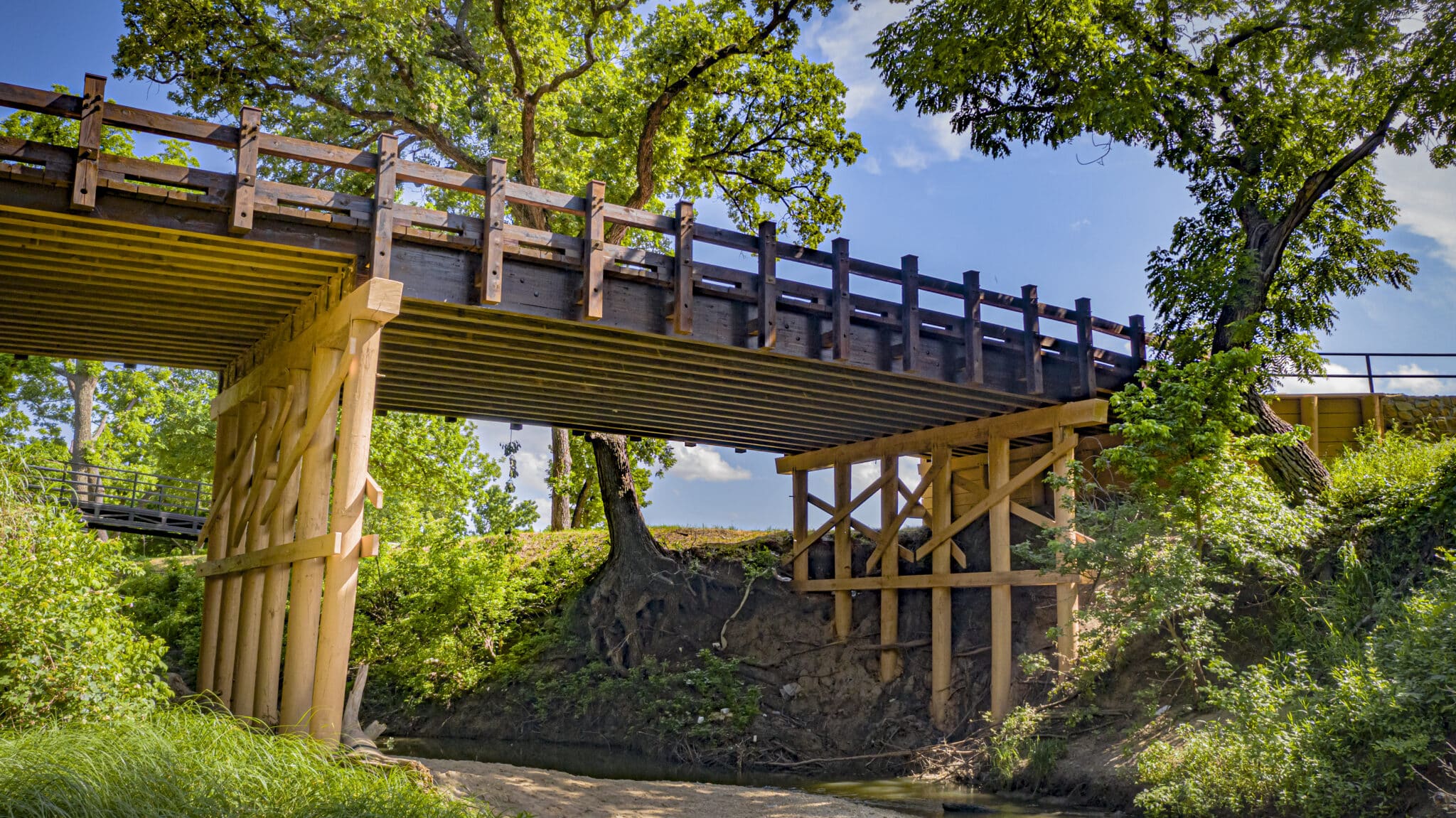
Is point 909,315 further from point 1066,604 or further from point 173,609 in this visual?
point 173,609

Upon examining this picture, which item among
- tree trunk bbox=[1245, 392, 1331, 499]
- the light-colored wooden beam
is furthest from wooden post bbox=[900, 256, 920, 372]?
the light-colored wooden beam

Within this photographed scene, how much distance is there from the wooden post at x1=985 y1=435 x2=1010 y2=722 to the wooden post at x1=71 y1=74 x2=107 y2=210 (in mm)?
11738

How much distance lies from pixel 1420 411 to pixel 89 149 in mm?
18805

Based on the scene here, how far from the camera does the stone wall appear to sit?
54.7 ft

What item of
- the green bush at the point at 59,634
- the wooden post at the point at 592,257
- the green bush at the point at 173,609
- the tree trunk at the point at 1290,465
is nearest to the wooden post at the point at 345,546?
the green bush at the point at 59,634

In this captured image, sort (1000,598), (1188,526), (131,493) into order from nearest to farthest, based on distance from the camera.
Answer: (1188,526) < (1000,598) < (131,493)

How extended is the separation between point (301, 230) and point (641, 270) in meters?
3.56

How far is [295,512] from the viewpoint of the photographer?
12508mm

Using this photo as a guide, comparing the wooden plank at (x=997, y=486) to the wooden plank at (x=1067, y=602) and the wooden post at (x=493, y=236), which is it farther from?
the wooden post at (x=493, y=236)

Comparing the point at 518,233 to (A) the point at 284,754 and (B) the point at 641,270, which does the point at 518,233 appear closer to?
(B) the point at 641,270

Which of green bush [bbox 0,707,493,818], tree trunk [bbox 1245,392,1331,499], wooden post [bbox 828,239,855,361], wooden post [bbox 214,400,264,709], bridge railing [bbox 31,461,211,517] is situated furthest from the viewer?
bridge railing [bbox 31,461,211,517]

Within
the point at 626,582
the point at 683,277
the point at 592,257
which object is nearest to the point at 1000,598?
the point at 683,277

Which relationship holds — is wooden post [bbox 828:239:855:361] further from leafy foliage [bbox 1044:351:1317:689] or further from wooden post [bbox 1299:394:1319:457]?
wooden post [bbox 1299:394:1319:457]

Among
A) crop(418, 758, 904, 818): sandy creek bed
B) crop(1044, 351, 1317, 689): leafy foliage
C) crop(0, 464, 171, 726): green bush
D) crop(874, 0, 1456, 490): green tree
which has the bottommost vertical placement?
crop(418, 758, 904, 818): sandy creek bed
